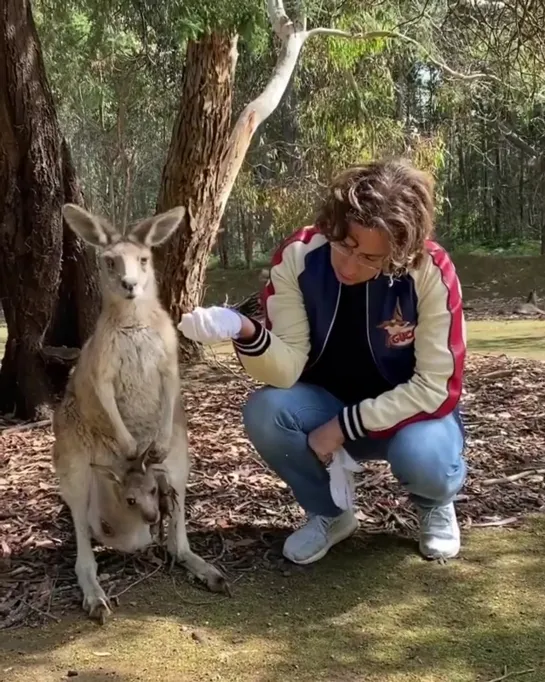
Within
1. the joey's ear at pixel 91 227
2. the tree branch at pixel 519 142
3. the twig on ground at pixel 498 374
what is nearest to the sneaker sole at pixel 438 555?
the joey's ear at pixel 91 227

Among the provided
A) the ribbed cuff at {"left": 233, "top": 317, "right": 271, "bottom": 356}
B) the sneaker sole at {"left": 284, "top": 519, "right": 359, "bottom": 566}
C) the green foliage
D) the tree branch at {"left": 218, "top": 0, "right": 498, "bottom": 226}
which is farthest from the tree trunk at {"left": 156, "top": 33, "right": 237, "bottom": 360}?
the ribbed cuff at {"left": 233, "top": 317, "right": 271, "bottom": 356}

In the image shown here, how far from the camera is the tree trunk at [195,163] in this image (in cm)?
567

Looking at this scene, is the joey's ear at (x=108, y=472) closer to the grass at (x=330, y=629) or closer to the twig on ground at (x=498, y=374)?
the grass at (x=330, y=629)

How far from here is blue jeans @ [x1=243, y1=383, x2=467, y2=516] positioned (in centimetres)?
243

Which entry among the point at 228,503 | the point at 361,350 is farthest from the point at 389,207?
the point at 228,503

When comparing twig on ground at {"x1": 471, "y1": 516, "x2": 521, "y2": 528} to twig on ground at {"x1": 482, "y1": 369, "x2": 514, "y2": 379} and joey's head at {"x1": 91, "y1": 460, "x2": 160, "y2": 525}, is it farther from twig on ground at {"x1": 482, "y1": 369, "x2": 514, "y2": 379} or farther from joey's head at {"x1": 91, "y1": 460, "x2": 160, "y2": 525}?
twig on ground at {"x1": 482, "y1": 369, "x2": 514, "y2": 379}

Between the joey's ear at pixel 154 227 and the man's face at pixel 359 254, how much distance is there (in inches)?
23.2

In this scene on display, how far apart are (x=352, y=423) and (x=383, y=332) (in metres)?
0.29

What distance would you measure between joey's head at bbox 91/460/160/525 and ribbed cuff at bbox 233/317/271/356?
1.50 feet

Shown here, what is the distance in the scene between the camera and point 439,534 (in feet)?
8.59

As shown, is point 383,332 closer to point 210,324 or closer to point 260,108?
point 210,324

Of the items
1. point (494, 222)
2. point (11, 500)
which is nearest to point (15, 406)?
point (11, 500)

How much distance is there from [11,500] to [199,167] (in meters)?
3.00

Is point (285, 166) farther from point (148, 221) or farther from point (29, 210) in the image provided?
point (148, 221)
